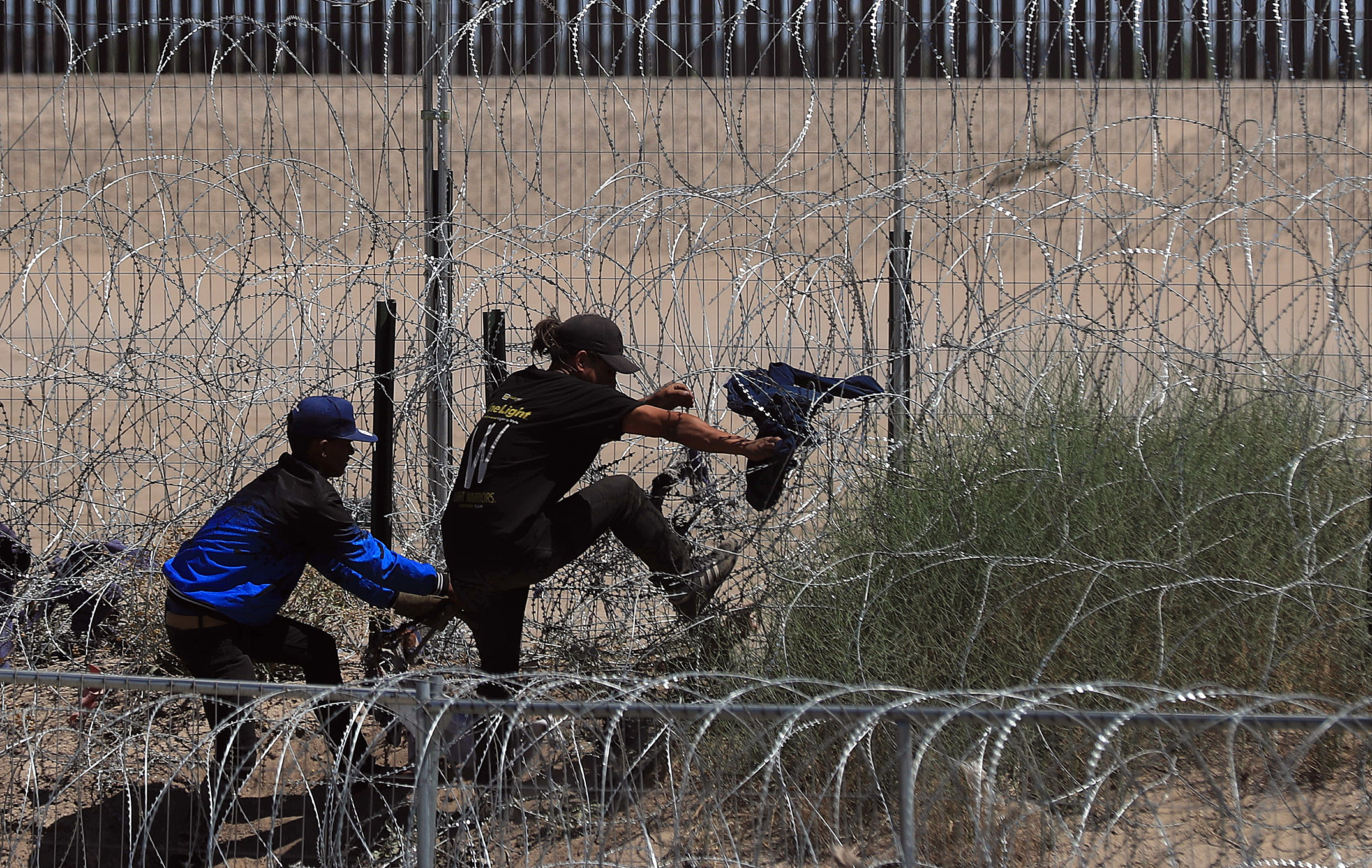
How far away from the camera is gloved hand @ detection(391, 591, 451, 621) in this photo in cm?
425

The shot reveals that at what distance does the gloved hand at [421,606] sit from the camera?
4.25m

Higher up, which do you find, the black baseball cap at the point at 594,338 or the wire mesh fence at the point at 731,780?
the black baseball cap at the point at 594,338

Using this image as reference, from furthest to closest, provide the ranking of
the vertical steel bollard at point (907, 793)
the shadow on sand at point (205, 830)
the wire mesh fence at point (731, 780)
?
the shadow on sand at point (205, 830)
the wire mesh fence at point (731, 780)
the vertical steel bollard at point (907, 793)

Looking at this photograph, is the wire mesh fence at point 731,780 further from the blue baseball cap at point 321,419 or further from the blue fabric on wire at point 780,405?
the blue baseball cap at point 321,419

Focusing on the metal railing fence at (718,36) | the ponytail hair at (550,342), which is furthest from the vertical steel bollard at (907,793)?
the metal railing fence at (718,36)

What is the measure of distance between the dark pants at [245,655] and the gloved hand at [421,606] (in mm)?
230

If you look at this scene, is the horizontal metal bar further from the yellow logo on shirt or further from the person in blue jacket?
the yellow logo on shirt

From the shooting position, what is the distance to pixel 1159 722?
255 centimetres

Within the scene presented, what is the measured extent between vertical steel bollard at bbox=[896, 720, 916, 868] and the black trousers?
5.16 feet

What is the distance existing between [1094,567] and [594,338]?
5.12ft

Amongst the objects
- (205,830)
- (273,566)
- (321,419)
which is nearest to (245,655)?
(273,566)

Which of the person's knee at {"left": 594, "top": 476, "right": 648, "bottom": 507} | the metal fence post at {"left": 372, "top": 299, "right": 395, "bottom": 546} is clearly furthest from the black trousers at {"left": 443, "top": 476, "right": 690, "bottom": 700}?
the metal fence post at {"left": 372, "top": 299, "right": 395, "bottom": 546}

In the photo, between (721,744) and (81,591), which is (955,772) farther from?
(81,591)

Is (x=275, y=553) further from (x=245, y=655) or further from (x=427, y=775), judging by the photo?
(x=427, y=775)
